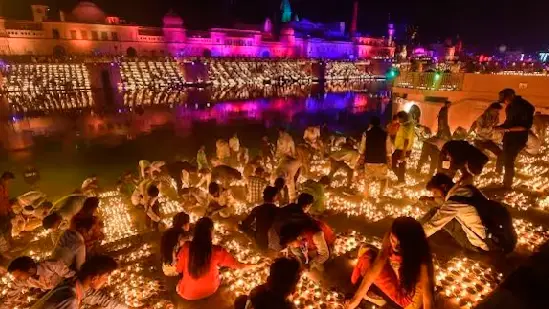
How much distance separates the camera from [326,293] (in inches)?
189

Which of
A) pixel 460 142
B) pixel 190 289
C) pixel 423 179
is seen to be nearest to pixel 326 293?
pixel 190 289

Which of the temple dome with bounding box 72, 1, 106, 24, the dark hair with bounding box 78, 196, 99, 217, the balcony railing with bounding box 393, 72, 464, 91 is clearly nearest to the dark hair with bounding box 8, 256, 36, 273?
the dark hair with bounding box 78, 196, 99, 217

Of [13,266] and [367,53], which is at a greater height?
[367,53]

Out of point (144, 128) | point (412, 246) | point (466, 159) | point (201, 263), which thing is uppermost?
point (466, 159)

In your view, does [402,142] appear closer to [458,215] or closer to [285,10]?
[458,215]

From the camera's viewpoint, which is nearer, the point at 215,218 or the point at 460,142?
the point at 460,142

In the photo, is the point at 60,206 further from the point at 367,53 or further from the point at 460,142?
the point at 367,53

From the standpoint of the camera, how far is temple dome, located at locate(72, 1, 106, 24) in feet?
179

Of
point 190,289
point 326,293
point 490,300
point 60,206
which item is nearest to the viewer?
point 490,300

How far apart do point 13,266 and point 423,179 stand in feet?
30.0

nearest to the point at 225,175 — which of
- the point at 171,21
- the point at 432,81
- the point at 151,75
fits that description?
the point at 432,81

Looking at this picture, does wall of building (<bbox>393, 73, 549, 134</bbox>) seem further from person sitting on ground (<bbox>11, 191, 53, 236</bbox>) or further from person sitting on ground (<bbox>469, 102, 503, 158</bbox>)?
person sitting on ground (<bbox>11, 191, 53, 236</bbox>)

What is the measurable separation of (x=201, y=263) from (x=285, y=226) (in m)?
1.14

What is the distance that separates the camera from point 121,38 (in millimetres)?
56969
